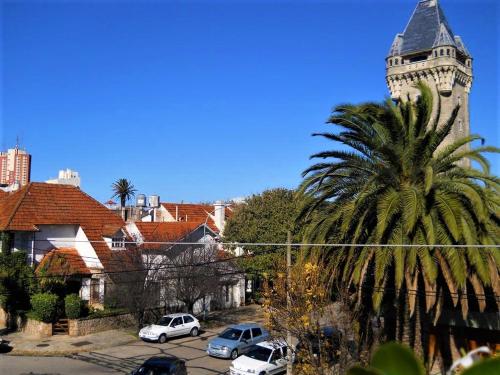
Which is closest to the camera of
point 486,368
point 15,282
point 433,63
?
point 486,368

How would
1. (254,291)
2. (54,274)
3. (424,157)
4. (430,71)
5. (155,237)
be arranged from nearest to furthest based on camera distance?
(424,157), (54,274), (155,237), (254,291), (430,71)

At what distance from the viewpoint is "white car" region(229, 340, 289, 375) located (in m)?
20.0

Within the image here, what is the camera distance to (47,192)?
35.9 m

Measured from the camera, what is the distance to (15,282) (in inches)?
1152

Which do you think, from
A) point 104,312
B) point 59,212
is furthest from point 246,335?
point 59,212

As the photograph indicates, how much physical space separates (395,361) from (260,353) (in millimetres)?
20587

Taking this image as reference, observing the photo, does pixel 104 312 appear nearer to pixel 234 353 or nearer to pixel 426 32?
pixel 234 353

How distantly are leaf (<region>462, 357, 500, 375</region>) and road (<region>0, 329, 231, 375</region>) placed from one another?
21773 millimetres

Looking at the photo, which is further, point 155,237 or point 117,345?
point 155,237

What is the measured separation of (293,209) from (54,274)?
1667cm

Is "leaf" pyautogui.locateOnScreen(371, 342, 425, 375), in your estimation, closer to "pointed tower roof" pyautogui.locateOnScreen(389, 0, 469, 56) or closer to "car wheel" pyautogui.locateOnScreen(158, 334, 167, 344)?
"car wheel" pyautogui.locateOnScreen(158, 334, 167, 344)

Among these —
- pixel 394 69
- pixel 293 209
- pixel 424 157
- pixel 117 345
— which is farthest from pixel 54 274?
pixel 394 69

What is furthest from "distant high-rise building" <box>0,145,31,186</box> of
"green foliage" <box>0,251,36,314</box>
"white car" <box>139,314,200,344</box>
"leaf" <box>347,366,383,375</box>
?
"leaf" <box>347,366,383,375</box>

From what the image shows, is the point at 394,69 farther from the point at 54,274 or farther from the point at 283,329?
the point at 283,329
